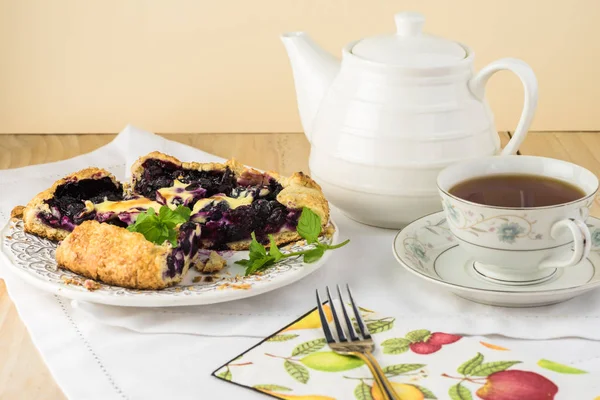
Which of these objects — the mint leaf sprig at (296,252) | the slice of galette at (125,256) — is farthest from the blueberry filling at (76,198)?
the mint leaf sprig at (296,252)

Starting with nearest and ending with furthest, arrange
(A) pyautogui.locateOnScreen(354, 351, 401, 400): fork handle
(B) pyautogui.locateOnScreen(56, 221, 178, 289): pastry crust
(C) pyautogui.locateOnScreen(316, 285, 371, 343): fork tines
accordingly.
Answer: (A) pyautogui.locateOnScreen(354, 351, 401, 400): fork handle
(C) pyautogui.locateOnScreen(316, 285, 371, 343): fork tines
(B) pyautogui.locateOnScreen(56, 221, 178, 289): pastry crust

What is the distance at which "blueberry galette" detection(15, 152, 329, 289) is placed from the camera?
1.20 metres

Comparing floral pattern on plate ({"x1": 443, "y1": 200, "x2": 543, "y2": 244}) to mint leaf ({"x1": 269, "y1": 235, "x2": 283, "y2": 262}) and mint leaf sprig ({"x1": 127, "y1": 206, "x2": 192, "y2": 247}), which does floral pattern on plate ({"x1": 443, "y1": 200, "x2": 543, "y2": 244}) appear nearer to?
mint leaf ({"x1": 269, "y1": 235, "x2": 283, "y2": 262})

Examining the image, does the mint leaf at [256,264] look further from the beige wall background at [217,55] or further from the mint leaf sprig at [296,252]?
the beige wall background at [217,55]

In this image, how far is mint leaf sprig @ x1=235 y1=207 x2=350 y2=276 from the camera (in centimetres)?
124

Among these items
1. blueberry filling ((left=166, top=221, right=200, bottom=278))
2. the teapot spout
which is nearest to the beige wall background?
the teapot spout

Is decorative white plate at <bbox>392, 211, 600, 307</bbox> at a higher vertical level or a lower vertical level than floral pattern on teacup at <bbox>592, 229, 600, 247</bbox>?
lower

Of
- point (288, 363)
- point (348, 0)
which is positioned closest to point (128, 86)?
point (348, 0)

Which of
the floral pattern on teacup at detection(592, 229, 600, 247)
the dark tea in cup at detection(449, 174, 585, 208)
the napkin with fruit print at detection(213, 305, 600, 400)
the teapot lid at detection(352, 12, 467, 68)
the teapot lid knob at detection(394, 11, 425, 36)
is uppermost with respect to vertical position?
the teapot lid knob at detection(394, 11, 425, 36)

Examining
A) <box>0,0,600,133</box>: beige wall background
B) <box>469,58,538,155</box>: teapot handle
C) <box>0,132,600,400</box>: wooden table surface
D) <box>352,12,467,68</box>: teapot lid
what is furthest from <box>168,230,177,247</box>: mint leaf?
<box>0,0,600,133</box>: beige wall background

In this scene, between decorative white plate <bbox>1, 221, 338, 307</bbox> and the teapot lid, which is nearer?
decorative white plate <bbox>1, 221, 338, 307</bbox>

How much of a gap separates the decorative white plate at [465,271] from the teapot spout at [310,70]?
1.06ft

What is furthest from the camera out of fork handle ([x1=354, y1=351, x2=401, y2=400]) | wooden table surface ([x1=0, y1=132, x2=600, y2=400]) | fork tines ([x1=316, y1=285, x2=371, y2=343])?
wooden table surface ([x1=0, y1=132, x2=600, y2=400])

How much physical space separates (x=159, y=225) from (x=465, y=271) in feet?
1.47
